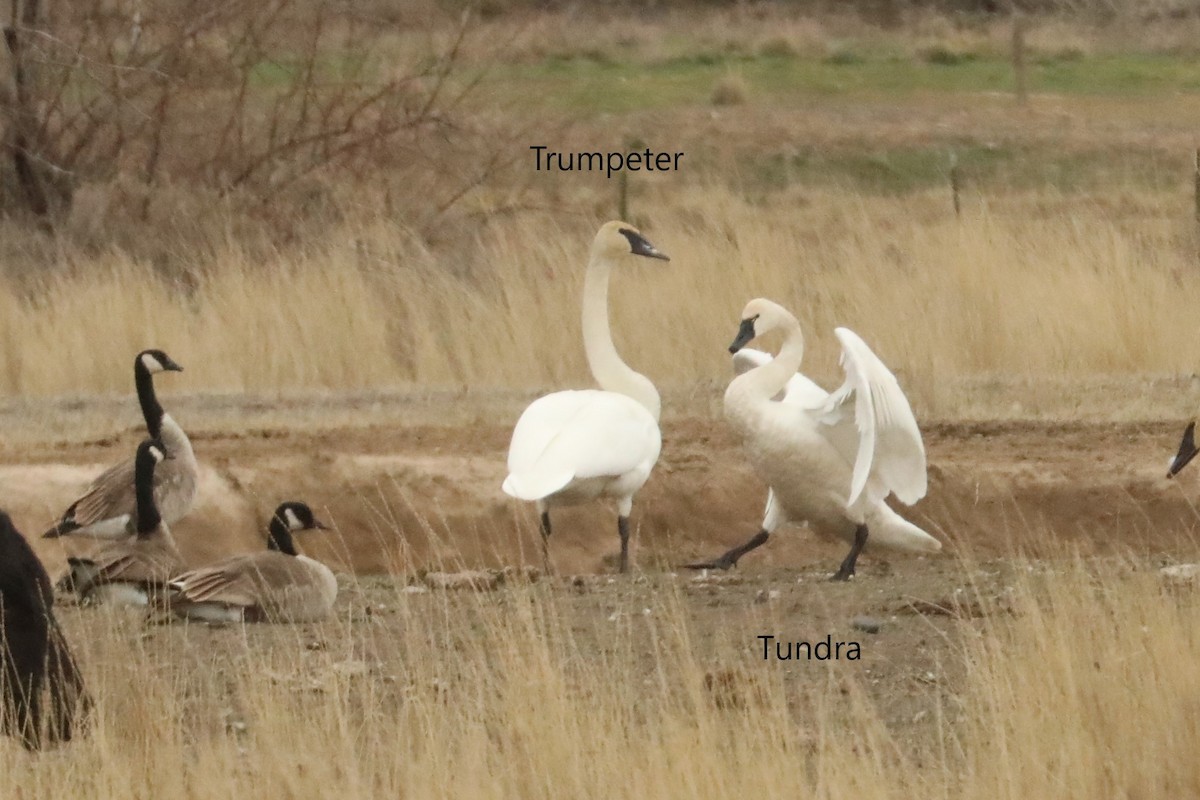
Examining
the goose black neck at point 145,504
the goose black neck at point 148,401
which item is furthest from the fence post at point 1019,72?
the goose black neck at point 145,504

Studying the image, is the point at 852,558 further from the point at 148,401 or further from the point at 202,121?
the point at 202,121

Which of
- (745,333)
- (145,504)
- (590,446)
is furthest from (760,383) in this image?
(145,504)

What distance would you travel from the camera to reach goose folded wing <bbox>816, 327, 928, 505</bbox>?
27.8 feet

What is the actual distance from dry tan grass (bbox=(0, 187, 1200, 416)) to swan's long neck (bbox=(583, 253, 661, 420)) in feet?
6.67

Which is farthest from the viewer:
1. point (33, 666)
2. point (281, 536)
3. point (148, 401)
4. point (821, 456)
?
point (148, 401)

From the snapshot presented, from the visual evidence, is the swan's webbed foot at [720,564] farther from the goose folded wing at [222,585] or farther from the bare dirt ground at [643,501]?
the goose folded wing at [222,585]

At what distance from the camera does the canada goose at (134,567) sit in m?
8.37

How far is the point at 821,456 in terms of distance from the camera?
9.04 metres

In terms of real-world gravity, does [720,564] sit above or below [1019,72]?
below

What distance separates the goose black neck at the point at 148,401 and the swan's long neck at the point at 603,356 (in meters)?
1.96

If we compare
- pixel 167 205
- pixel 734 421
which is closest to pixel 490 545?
pixel 734 421

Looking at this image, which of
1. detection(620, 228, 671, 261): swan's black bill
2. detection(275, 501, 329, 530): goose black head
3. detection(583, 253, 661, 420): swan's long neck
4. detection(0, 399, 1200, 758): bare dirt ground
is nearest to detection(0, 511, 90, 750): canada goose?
detection(0, 399, 1200, 758): bare dirt ground

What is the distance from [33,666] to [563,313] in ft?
26.4

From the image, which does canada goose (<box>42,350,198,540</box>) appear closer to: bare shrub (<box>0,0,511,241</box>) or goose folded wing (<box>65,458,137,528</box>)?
goose folded wing (<box>65,458,137,528</box>)
